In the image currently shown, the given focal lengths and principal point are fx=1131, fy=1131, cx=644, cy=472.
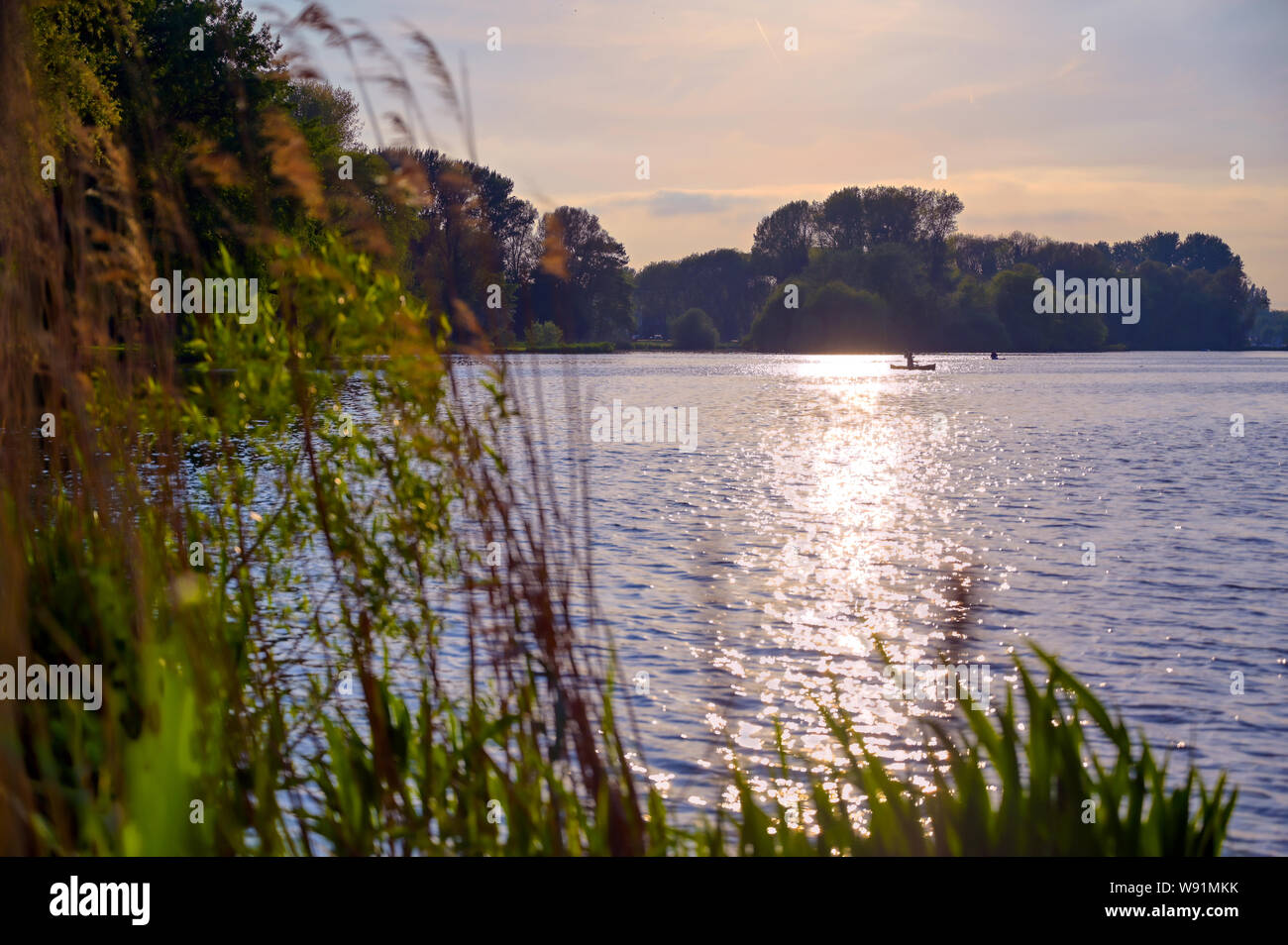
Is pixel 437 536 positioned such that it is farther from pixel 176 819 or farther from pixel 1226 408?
pixel 1226 408

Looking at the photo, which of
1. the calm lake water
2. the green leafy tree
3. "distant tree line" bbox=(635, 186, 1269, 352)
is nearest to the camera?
the calm lake water

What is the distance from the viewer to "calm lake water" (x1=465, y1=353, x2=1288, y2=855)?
27.2ft

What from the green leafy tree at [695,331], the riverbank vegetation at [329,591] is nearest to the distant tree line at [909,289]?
the green leafy tree at [695,331]

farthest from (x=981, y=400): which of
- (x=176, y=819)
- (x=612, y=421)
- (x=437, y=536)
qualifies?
(x=176, y=819)

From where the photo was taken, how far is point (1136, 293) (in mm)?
143125

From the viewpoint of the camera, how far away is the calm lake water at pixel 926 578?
828cm

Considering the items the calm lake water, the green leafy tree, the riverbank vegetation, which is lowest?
the calm lake water

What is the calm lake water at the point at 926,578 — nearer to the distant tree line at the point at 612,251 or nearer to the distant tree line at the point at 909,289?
the distant tree line at the point at 612,251

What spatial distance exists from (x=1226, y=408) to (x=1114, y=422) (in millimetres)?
10096

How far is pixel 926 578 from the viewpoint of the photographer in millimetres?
14281

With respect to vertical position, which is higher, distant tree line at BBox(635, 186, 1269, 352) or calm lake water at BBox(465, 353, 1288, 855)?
distant tree line at BBox(635, 186, 1269, 352)

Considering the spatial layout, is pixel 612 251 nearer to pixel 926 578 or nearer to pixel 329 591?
pixel 926 578

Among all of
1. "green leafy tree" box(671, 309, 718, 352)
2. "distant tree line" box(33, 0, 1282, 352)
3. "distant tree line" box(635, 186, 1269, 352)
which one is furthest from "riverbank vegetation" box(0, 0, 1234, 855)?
"green leafy tree" box(671, 309, 718, 352)

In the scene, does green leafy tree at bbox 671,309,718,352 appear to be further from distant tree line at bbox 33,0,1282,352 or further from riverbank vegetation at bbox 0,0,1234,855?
riverbank vegetation at bbox 0,0,1234,855
